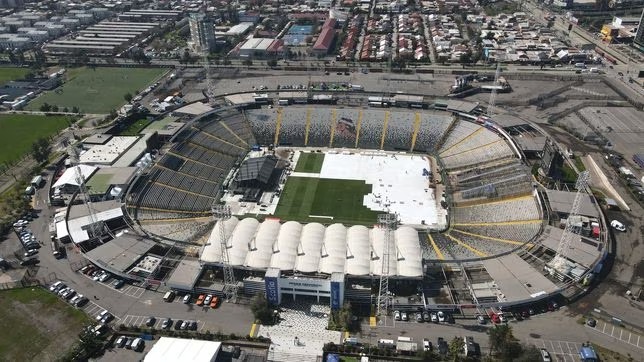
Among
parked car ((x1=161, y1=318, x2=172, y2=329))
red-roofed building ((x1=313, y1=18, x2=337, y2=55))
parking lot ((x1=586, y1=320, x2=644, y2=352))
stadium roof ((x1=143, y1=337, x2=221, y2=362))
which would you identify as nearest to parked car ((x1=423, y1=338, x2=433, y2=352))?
parking lot ((x1=586, y1=320, x2=644, y2=352))

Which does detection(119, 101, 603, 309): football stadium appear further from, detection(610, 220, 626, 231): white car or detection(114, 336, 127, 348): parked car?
detection(114, 336, 127, 348): parked car

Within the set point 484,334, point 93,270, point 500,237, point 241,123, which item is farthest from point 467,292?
point 241,123

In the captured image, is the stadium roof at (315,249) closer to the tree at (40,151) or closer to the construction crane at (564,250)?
the construction crane at (564,250)

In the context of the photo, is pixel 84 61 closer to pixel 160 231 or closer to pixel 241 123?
pixel 241 123

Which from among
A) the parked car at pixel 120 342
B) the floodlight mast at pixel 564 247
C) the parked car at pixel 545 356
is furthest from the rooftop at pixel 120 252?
the floodlight mast at pixel 564 247

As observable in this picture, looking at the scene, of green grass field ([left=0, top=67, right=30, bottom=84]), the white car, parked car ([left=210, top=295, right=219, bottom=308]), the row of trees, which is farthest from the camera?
green grass field ([left=0, top=67, right=30, bottom=84])

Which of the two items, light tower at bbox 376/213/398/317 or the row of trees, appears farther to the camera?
the row of trees
